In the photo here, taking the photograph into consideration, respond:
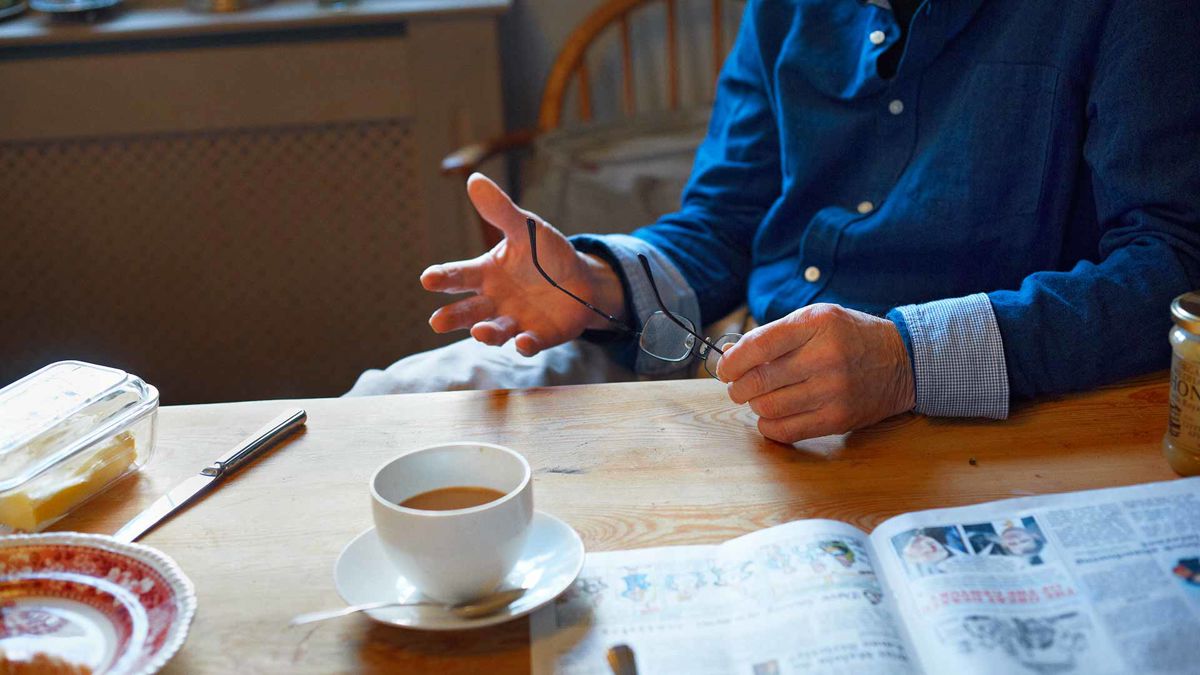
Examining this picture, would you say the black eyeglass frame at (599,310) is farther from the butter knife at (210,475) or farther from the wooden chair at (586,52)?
the wooden chair at (586,52)

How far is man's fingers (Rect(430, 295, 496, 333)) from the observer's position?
1135mm

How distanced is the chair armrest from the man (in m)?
0.57

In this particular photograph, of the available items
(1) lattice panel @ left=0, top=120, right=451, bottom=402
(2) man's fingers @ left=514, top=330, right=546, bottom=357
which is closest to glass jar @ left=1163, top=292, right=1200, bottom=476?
(2) man's fingers @ left=514, top=330, right=546, bottom=357

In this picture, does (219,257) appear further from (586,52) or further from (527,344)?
(527,344)

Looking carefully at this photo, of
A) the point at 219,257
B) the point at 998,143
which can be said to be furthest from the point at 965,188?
the point at 219,257

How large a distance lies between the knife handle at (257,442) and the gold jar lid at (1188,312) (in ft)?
2.29

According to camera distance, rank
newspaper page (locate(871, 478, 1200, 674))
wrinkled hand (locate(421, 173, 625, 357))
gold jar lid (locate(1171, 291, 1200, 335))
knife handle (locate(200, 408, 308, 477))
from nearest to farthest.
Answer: newspaper page (locate(871, 478, 1200, 674)) < gold jar lid (locate(1171, 291, 1200, 335)) < knife handle (locate(200, 408, 308, 477)) < wrinkled hand (locate(421, 173, 625, 357))

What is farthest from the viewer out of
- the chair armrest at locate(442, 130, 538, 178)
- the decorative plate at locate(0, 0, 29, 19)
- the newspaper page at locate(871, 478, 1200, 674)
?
the decorative plate at locate(0, 0, 29, 19)

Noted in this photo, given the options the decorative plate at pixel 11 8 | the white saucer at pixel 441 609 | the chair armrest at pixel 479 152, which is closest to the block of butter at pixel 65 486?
the white saucer at pixel 441 609

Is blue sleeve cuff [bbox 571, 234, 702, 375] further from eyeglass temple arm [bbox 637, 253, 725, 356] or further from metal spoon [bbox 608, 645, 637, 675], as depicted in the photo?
metal spoon [bbox 608, 645, 637, 675]

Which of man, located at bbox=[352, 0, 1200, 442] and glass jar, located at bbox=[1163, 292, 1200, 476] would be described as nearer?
glass jar, located at bbox=[1163, 292, 1200, 476]

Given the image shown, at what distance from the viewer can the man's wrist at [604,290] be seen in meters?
1.22

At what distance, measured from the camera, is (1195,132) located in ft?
3.28

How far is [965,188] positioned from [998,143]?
0.05m
